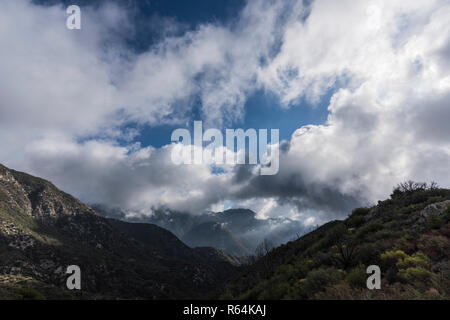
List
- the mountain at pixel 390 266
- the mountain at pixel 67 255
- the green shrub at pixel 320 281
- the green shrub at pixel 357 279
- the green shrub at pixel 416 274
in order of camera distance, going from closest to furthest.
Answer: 1. the mountain at pixel 390 266
2. the green shrub at pixel 416 274
3. the green shrub at pixel 357 279
4. the green shrub at pixel 320 281
5. the mountain at pixel 67 255

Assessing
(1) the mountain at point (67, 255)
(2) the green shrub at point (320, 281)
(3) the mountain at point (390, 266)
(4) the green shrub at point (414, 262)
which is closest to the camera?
(3) the mountain at point (390, 266)

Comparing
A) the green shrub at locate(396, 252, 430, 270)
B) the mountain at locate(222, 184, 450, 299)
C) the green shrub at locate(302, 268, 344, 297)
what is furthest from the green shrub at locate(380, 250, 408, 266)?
the green shrub at locate(302, 268, 344, 297)

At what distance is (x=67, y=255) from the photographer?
329 ft

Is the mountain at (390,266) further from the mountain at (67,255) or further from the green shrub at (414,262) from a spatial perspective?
the mountain at (67,255)

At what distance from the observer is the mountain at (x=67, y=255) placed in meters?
73.4

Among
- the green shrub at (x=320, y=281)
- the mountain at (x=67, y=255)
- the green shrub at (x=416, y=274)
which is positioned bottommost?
the mountain at (x=67, y=255)

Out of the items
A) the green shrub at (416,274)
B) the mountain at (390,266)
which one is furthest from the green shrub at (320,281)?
the green shrub at (416,274)

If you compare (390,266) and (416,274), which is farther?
(390,266)

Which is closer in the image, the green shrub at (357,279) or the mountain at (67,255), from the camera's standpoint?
the green shrub at (357,279)

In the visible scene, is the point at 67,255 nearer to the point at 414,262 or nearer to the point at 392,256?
the point at 392,256

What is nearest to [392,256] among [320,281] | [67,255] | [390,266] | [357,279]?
[390,266]

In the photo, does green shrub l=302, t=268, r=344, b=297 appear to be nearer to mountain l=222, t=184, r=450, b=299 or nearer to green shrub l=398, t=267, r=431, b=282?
mountain l=222, t=184, r=450, b=299
